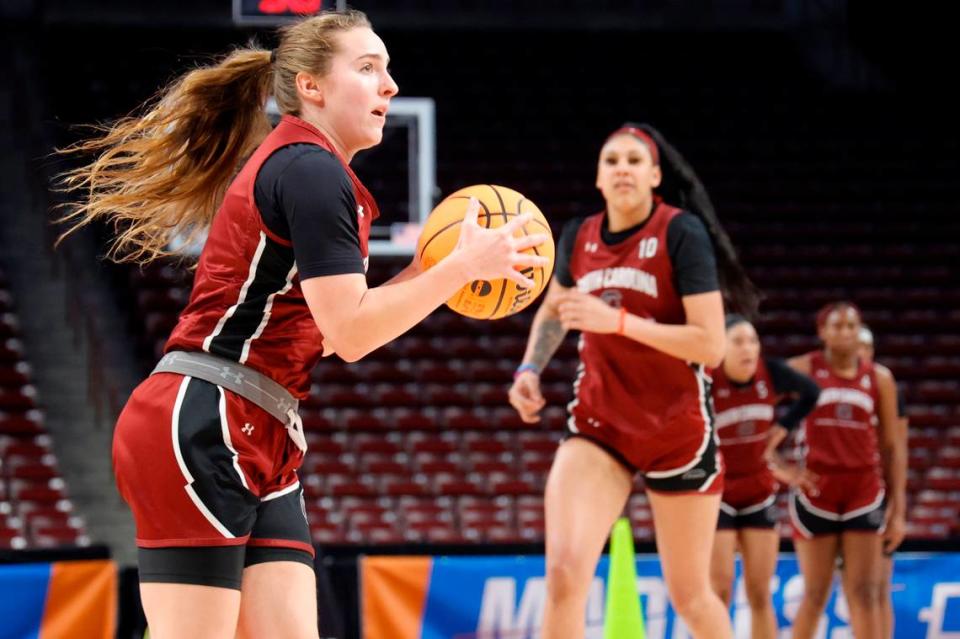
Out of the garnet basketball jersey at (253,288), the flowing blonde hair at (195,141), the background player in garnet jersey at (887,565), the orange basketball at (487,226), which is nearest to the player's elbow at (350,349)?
the garnet basketball jersey at (253,288)

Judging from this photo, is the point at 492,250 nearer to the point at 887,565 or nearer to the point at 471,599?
the point at 471,599

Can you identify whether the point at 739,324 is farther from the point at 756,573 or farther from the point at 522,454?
the point at 522,454

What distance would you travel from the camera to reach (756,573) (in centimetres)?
611

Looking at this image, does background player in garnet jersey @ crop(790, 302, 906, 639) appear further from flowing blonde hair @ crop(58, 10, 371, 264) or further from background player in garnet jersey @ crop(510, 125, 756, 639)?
flowing blonde hair @ crop(58, 10, 371, 264)

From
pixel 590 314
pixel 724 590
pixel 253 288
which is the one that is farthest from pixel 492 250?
pixel 724 590

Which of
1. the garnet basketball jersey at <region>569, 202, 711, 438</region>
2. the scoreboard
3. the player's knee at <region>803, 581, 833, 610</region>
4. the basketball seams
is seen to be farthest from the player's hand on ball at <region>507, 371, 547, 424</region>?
the scoreboard

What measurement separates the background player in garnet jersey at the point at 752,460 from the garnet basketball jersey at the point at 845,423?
0.19 meters

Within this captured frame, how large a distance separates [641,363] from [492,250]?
6.65 feet

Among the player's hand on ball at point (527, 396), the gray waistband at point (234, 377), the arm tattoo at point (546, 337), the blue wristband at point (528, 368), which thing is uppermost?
the gray waistband at point (234, 377)

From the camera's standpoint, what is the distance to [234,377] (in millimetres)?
2562

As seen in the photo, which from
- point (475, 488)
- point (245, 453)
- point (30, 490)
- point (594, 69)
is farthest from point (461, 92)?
point (245, 453)

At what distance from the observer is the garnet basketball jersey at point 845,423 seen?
6.72 meters

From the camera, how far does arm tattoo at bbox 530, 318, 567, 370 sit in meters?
4.74

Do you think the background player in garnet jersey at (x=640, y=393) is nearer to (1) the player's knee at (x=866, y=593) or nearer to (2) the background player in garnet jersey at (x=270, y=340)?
(2) the background player in garnet jersey at (x=270, y=340)
